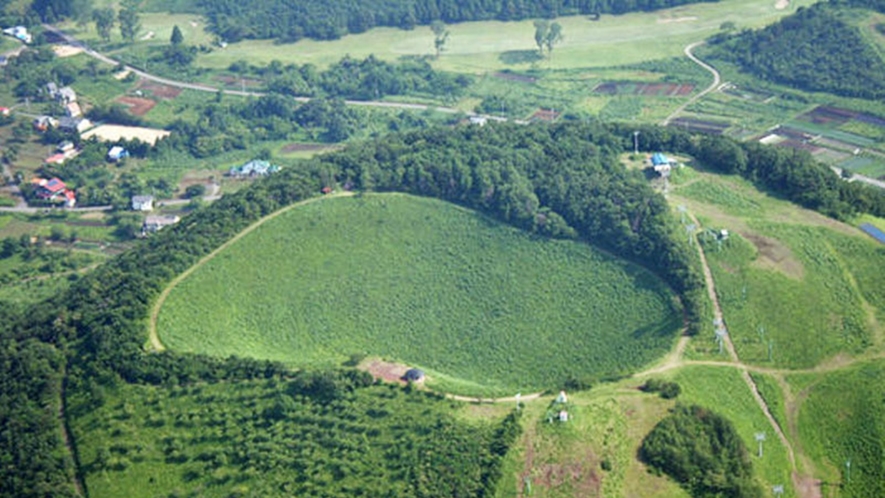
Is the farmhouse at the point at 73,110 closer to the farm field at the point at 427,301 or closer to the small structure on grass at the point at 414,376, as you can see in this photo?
the farm field at the point at 427,301

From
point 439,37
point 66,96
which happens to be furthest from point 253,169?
point 439,37

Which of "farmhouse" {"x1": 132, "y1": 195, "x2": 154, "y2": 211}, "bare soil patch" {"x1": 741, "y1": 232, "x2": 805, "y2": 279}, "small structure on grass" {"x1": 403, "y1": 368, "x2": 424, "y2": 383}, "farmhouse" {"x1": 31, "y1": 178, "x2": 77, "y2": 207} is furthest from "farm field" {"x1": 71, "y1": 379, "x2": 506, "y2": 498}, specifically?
"farmhouse" {"x1": 31, "y1": 178, "x2": 77, "y2": 207}

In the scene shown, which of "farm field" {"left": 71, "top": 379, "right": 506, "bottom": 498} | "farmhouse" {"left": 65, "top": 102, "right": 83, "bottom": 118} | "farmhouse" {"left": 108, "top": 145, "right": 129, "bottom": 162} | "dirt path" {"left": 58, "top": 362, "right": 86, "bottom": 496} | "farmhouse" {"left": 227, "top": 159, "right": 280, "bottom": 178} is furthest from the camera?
"farmhouse" {"left": 65, "top": 102, "right": 83, "bottom": 118}

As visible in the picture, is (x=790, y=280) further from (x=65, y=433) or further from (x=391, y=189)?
(x=65, y=433)

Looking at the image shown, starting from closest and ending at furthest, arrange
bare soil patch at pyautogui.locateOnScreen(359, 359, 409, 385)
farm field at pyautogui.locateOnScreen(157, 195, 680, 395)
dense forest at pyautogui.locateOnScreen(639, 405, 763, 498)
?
dense forest at pyautogui.locateOnScreen(639, 405, 763, 498)
bare soil patch at pyautogui.locateOnScreen(359, 359, 409, 385)
farm field at pyautogui.locateOnScreen(157, 195, 680, 395)

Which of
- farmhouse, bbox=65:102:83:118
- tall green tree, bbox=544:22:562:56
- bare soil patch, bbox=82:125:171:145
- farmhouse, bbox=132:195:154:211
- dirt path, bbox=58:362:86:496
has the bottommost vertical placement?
dirt path, bbox=58:362:86:496

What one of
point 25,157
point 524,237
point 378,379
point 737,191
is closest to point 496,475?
point 378,379

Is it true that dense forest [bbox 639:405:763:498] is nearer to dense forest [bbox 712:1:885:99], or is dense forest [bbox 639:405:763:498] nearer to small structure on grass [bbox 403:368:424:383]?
small structure on grass [bbox 403:368:424:383]
